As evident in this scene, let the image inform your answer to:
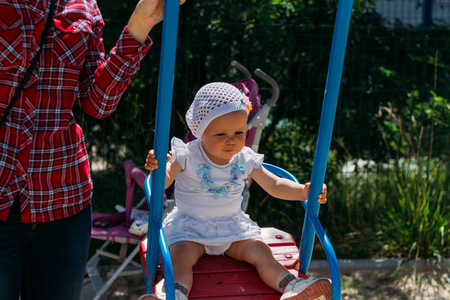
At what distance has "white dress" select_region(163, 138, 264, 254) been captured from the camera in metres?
2.44

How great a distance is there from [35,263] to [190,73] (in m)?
3.02

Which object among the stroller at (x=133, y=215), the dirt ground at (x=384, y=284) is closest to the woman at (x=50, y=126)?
the stroller at (x=133, y=215)

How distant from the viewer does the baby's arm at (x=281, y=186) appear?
8.04 feet

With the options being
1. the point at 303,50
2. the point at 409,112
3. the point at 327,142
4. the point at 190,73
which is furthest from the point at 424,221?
the point at 327,142

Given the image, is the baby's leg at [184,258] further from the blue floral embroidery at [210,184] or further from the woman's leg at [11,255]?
the woman's leg at [11,255]

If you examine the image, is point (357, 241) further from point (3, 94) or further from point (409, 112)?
point (3, 94)

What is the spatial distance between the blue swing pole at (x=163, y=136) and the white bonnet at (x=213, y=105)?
0.41m

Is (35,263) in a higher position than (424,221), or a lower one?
higher

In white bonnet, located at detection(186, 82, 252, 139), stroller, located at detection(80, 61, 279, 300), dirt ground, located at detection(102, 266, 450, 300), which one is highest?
white bonnet, located at detection(186, 82, 252, 139)

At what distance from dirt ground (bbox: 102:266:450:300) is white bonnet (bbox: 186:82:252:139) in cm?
175

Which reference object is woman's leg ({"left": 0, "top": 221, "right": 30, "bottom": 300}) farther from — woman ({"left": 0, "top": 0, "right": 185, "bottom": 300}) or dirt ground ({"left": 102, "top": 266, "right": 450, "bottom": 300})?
dirt ground ({"left": 102, "top": 266, "right": 450, "bottom": 300})

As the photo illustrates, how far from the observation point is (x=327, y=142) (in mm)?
2180

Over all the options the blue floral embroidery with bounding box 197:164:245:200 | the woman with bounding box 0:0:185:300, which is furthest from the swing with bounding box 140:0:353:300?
the blue floral embroidery with bounding box 197:164:245:200

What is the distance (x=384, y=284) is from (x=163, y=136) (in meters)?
2.59
